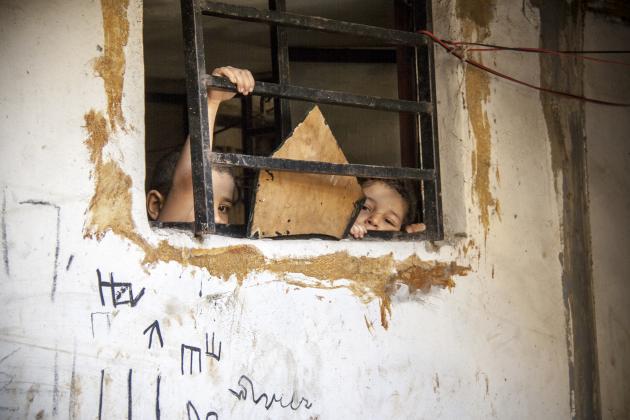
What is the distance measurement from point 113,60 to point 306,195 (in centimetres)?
81

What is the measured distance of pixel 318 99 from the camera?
254 cm

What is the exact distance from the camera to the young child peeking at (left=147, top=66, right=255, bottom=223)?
2.38 metres

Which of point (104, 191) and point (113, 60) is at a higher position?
point (113, 60)

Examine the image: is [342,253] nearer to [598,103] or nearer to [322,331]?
[322,331]

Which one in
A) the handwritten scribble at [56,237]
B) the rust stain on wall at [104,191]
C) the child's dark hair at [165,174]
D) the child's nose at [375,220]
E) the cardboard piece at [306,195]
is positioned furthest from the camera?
the child's nose at [375,220]

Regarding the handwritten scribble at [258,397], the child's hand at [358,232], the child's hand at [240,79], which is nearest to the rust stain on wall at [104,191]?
the child's hand at [240,79]

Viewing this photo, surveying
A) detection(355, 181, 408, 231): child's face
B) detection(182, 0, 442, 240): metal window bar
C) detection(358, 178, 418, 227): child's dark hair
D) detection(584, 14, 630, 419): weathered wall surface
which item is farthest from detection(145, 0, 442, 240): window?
detection(584, 14, 630, 419): weathered wall surface

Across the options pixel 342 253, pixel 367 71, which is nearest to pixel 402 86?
pixel 342 253

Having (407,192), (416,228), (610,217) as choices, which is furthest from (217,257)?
(610,217)

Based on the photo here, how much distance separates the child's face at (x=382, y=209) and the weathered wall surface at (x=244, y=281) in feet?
1.11

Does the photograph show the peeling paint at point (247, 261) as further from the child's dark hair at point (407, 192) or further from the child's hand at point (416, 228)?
the child's dark hair at point (407, 192)

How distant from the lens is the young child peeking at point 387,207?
3.35 metres

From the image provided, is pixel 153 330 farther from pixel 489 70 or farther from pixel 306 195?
pixel 489 70

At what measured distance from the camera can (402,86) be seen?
317 cm
